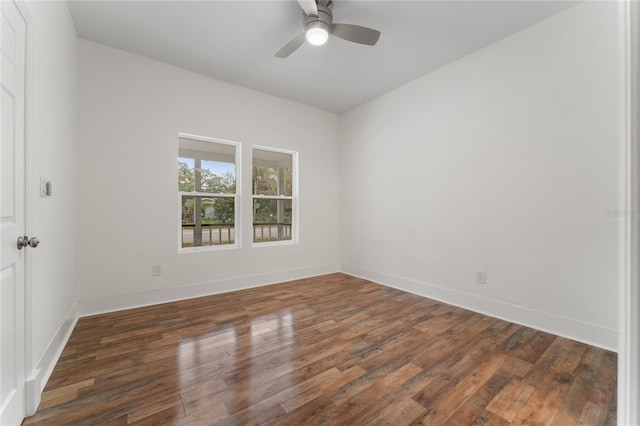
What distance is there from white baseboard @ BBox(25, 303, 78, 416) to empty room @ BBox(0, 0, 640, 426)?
0.08 feet

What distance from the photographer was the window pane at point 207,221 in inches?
142

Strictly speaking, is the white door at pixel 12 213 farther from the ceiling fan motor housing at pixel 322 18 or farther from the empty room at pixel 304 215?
the ceiling fan motor housing at pixel 322 18

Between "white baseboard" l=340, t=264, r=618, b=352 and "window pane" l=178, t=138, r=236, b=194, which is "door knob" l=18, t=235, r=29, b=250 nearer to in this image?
"window pane" l=178, t=138, r=236, b=194

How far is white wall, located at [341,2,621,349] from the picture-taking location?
2.29m

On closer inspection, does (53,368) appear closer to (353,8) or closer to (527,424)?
(527,424)

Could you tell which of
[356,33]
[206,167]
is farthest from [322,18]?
[206,167]

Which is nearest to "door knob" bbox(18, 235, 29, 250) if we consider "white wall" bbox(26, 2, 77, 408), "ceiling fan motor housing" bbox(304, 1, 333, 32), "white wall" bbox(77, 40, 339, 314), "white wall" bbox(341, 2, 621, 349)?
"white wall" bbox(26, 2, 77, 408)

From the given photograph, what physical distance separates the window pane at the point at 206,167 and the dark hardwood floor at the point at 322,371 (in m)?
1.63

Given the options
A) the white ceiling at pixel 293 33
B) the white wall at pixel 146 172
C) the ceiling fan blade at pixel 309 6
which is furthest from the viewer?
the white wall at pixel 146 172

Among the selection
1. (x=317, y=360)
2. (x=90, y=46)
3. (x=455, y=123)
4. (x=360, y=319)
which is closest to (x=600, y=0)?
(x=455, y=123)

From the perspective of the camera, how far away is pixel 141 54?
3152 millimetres

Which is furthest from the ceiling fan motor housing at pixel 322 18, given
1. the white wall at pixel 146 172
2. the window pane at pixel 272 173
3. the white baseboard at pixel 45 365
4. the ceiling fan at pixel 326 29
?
the white baseboard at pixel 45 365

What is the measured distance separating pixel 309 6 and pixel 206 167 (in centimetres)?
241

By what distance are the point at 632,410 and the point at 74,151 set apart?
4.02 meters
